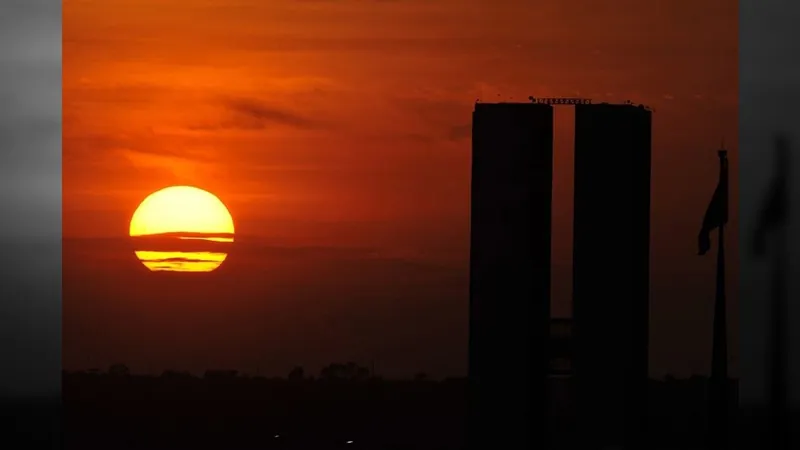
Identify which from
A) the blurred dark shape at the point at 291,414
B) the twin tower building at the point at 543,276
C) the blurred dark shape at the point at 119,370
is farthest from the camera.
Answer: the blurred dark shape at the point at 291,414

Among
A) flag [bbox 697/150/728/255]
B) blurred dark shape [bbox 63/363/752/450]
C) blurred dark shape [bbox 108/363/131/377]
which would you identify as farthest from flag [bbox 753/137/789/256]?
blurred dark shape [bbox 108/363/131/377]

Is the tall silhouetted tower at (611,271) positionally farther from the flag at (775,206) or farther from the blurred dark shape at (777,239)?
the flag at (775,206)

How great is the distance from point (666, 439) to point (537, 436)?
22.4ft

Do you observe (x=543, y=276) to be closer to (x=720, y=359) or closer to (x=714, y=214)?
(x=720, y=359)

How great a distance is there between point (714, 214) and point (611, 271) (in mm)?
10311

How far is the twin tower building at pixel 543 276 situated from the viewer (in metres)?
26.8

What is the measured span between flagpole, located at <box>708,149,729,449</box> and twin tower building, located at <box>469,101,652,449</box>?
743 centimetres

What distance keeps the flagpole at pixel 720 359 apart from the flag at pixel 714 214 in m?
0.02

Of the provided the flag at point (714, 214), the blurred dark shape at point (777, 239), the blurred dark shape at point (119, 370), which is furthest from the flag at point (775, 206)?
the blurred dark shape at point (119, 370)

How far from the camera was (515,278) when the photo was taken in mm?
27469

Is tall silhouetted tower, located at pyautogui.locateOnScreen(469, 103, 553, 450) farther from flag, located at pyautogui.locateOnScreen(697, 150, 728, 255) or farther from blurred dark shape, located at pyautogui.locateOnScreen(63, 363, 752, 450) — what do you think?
flag, located at pyautogui.locateOnScreen(697, 150, 728, 255)

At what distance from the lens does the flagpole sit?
57.6 ft

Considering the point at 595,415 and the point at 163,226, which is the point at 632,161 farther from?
the point at 163,226

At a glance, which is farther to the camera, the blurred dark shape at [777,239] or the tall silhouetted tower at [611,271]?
the tall silhouetted tower at [611,271]
